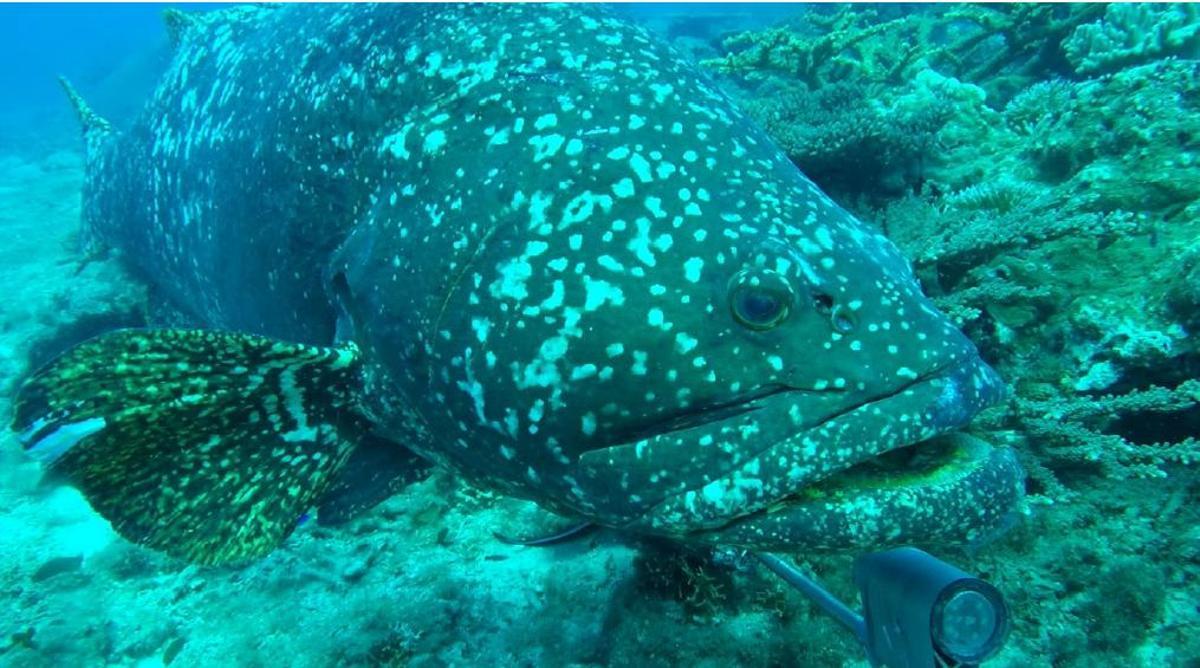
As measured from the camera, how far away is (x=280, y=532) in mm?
3402

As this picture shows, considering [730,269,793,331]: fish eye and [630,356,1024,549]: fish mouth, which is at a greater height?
[730,269,793,331]: fish eye

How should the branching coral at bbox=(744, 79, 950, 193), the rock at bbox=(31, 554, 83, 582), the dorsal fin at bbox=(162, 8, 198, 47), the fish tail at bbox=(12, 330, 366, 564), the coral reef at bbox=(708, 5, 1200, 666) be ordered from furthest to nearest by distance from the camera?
the dorsal fin at bbox=(162, 8, 198, 47)
the branching coral at bbox=(744, 79, 950, 193)
the rock at bbox=(31, 554, 83, 582)
the coral reef at bbox=(708, 5, 1200, 666)
the fish tail at bbox=(12, 330, 366, 564)

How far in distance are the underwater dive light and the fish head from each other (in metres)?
0.29

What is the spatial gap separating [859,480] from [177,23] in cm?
762

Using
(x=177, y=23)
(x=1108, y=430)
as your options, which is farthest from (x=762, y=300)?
(x=177, y=23)

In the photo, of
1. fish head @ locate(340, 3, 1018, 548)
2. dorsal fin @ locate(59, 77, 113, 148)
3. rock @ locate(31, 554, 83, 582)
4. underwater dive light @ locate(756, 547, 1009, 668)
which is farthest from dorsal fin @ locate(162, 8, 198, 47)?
underwater dive light @ locate(756, 547, 1009, 668)

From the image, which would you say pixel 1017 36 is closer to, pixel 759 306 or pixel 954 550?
pixel 954 550

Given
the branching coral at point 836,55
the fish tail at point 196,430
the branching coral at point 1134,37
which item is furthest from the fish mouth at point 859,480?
the branching coral at point 836,55

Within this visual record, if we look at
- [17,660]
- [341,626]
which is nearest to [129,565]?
[17,660]

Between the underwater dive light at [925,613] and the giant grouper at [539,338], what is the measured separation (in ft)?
0.86

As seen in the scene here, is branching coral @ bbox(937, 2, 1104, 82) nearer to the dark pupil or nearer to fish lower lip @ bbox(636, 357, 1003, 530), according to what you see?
fish lower lip @ bbox(636, 357, 1003, 530)

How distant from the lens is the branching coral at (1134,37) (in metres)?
6.61

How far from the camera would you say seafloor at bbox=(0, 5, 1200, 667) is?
11.0ft

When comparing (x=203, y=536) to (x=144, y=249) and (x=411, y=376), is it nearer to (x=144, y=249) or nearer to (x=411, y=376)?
(x=411, y=376)
